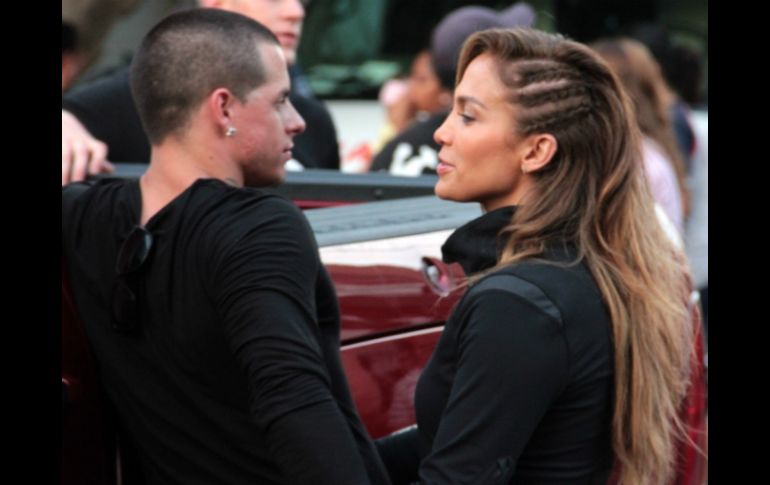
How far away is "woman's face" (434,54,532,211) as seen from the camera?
8.46ft

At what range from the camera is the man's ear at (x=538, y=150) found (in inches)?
100

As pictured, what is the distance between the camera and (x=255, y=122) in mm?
3002

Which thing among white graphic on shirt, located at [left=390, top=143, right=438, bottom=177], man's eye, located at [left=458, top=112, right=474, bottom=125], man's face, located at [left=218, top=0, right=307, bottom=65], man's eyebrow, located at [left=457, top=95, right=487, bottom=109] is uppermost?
man's eyebrow, located at [left=457, top=95, right=487, bottom=109]

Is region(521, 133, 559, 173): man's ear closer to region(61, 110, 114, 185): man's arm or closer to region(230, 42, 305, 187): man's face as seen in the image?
region(230, 42, 305, 187): man's face

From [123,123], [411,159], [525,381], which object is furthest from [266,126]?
[411,159]

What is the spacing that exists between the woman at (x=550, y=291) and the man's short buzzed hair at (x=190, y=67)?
54 centimetres

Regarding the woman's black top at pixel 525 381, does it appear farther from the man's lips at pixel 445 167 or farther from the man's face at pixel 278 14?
the man's face at pixel 278 14

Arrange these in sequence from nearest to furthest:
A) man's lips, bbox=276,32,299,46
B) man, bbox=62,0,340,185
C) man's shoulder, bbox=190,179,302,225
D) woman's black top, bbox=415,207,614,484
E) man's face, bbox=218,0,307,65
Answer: woman's black top, bbox=415,207,614,484, man's shoulder, bbox=190,179,302,225, man, bbox=62,0,340,185, man's face, bbox=218,0,307,65, man's lips, bbox=276,32,299,46

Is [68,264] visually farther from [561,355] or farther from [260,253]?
[561,355]

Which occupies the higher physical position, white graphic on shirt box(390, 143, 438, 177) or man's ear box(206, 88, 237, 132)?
man's ear box(206, 88, 237, 132)

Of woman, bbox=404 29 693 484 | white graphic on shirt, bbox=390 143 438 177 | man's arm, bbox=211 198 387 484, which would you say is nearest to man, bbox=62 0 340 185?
white graphic on shirt, bbox=390 143 438 177

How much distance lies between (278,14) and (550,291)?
323cm

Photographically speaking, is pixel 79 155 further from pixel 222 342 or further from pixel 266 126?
pixel 222 342

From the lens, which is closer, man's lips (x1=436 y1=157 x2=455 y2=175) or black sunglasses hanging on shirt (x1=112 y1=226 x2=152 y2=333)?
man's lips (x1=436 y1=157 x2=455 y2=175)
